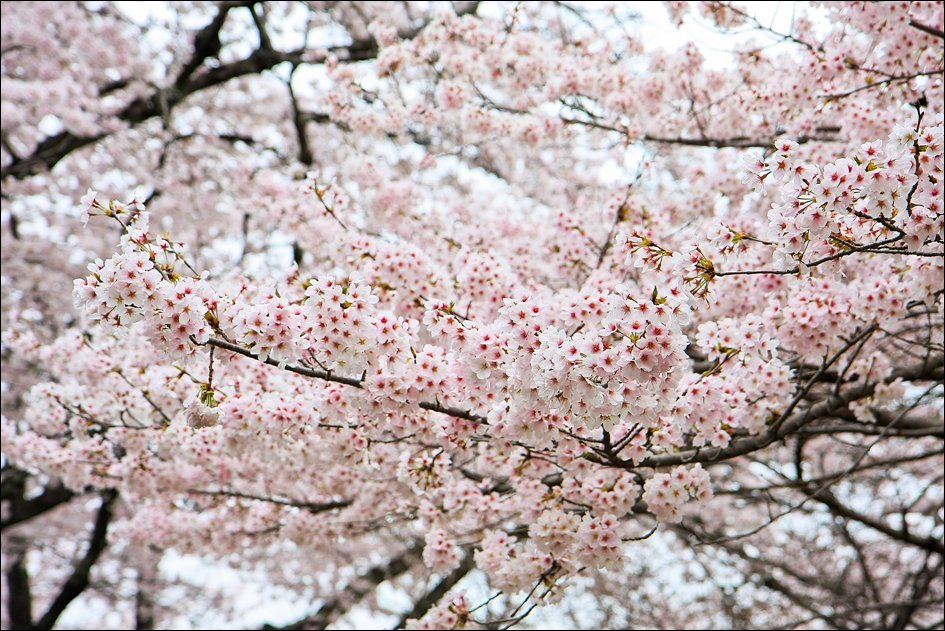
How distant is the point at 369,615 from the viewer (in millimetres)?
11797

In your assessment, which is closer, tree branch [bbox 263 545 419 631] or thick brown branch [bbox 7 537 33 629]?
tree branch [bbox 263 545 419 631]

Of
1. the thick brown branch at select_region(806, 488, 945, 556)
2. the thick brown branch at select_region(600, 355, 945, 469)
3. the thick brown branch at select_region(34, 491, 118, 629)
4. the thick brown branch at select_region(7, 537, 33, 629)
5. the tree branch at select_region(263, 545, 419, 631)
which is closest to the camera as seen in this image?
the thick brown branch at select_region(600, 355, 945, 469)

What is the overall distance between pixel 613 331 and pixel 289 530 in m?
3.60

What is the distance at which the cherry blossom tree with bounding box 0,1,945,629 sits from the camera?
2.57m

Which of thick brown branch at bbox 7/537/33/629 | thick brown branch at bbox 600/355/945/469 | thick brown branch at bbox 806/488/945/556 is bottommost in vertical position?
thick brown branch at bbox 600/355/945/469

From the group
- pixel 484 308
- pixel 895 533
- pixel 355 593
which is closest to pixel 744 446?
pixel 484 308

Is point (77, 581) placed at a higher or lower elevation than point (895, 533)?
higher

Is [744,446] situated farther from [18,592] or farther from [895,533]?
[18,592]

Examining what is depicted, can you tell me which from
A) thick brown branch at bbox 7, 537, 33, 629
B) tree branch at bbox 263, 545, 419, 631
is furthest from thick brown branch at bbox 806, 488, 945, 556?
thick brown branch at bbox 7, 537, 33, 629

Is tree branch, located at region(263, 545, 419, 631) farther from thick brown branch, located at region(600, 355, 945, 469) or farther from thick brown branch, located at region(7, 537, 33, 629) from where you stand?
thick brown branch, located at region(600, 355, 945, 469)

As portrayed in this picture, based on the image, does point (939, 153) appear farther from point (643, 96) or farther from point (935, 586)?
point (935, 586)

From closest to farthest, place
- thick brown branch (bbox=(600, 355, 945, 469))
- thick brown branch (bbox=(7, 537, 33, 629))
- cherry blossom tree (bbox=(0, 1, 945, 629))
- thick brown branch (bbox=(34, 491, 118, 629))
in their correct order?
cherry blossom tree (bbox=(0, 1, 945, 629)), thick brown branch (bbox=(600, 355, 945, 469)), thick brown branch (bbox=(34, 491, 118, 629)), thick brown branch (bbox=(7, 537, 33, 629))

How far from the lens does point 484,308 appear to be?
4.49 metres

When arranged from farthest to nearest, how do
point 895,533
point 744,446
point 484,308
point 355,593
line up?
point 355,593
point 895,533
point 484,308
point 744,446
